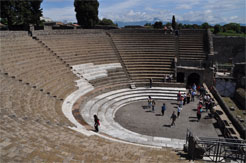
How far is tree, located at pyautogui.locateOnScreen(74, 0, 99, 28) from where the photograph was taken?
4800 cm

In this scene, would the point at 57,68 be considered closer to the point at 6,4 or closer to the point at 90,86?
the point at 90,86

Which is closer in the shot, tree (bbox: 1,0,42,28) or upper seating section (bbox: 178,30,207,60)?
upper seating section (bbox: 178,30,207,60)

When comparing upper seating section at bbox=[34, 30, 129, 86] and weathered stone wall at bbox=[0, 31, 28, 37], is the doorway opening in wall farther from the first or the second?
weathered stone wall at bbox=[0, 31, 28, 37]

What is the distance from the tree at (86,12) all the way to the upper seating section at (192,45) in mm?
26457

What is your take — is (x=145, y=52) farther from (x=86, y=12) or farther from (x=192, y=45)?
(x=86, y=12)

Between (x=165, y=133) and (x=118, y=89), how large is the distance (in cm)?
871

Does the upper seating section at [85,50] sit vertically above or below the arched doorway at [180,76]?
above

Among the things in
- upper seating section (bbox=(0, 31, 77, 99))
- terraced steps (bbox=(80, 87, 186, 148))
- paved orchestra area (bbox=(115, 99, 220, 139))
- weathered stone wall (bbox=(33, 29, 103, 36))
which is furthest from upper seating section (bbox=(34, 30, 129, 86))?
paved orchestra area (bbox=(115, 99, 220, 139))

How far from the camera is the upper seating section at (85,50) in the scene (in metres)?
22.7

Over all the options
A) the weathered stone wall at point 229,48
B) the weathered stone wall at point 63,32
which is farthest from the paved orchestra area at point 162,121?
the weathered stone wall at point 229,48

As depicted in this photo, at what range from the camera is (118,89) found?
21562mm

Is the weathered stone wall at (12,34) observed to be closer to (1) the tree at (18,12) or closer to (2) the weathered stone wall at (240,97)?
(1) the tree at (18,12)

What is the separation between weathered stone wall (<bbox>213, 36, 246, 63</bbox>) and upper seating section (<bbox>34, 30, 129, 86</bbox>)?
21.2 m

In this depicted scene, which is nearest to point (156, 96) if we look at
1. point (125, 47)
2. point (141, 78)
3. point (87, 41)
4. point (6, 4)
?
point (141, 78)
